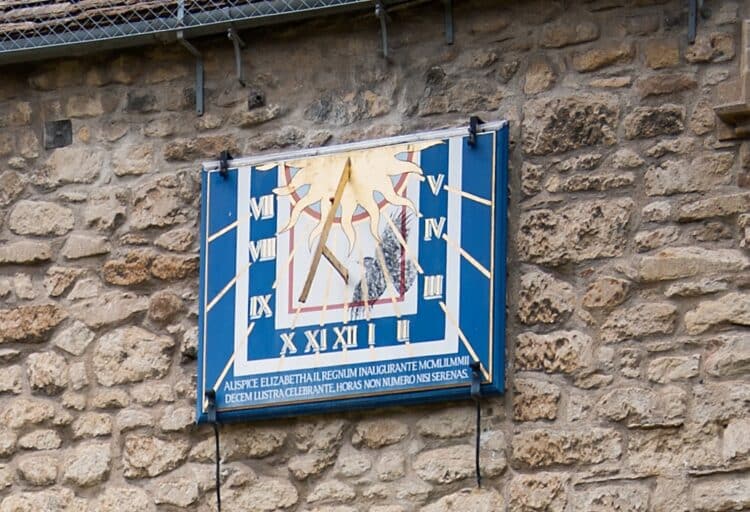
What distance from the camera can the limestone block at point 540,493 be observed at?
8.31 meters

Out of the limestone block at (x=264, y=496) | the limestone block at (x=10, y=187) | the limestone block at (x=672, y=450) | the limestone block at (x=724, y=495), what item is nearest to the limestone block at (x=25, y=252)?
the limestone block at (x=10, y=187)

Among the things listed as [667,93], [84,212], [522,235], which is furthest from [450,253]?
[84,212]

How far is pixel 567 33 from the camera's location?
8.89 meters

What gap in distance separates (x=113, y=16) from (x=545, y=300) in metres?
2.09

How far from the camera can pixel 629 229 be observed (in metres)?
8.54

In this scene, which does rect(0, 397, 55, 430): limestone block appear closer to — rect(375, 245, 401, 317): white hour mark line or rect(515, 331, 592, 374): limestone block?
rect(375, 245, 401, 317): white hour mark line

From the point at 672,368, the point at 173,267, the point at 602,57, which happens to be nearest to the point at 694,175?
the point at 602,57

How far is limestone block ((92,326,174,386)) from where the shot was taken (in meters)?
9.03

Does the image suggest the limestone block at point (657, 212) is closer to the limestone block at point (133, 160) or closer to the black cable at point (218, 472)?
the black cable at point (218, 472)

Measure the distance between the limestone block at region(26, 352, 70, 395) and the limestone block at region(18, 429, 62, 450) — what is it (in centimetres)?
15

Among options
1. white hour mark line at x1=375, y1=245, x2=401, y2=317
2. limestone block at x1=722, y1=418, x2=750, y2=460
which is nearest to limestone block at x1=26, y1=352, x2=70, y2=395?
white hour mark line at x1=375, y1=245, x2=401, y2=317

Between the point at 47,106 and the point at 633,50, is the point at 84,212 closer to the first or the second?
the point at 47,106

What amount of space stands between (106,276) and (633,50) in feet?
6.98

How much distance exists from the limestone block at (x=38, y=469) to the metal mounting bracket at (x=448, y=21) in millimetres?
2100
